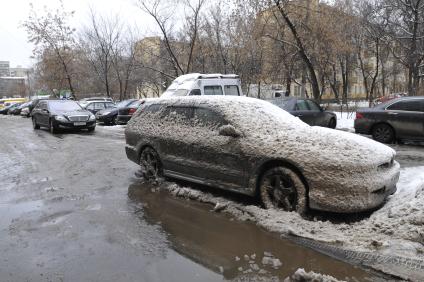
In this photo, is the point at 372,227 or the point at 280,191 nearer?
the point at 372,227

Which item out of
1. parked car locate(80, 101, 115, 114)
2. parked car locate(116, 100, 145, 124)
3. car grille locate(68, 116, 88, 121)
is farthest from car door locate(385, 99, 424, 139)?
parked car locate(80, 101, 115, 114)

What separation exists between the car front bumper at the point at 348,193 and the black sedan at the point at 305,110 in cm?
849

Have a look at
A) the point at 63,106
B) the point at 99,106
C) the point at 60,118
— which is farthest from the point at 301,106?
the point at 99,106

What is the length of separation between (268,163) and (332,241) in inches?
54.3

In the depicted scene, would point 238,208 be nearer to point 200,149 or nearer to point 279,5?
point 200,149

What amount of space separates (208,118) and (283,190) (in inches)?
69.0

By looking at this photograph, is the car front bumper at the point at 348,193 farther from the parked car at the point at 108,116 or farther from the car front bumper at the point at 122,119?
the parked car at the point at 108,116

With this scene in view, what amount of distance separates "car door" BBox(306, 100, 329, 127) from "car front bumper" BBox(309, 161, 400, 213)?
9359 mm

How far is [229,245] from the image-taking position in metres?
4.70

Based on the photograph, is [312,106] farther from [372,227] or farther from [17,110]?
[17,110]

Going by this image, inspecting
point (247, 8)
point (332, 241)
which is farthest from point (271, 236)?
point (247, 8)

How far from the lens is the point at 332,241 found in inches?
181

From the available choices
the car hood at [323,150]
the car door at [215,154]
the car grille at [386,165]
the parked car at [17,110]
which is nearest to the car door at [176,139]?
the car door at [215,154]

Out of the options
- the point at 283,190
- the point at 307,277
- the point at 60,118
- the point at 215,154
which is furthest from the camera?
the point at 60,118
